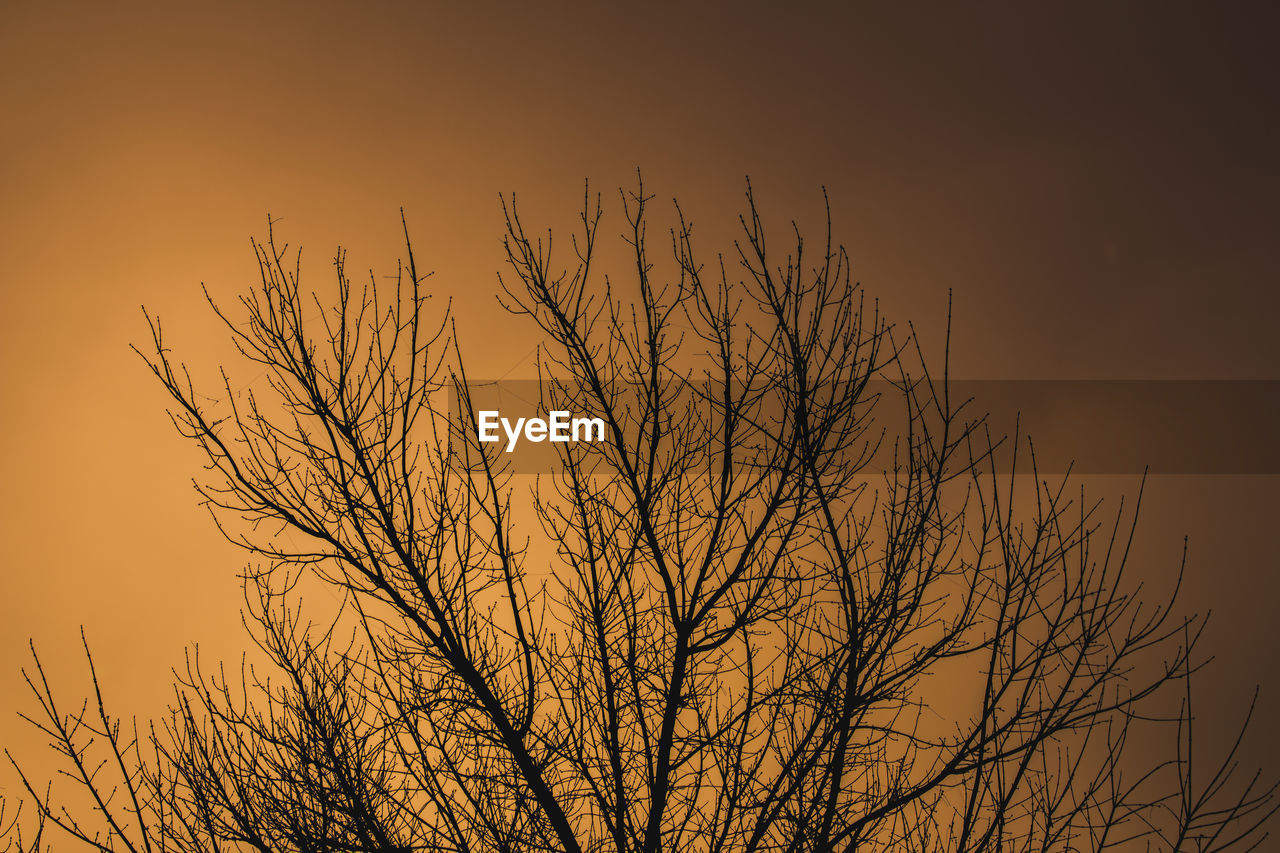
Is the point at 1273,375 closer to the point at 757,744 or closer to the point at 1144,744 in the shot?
the point at 1144,744

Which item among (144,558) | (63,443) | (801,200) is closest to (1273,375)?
(801,200)

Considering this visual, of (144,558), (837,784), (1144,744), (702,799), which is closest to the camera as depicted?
(837,784)

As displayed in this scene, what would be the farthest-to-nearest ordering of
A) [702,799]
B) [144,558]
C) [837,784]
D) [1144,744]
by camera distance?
1. [144,558]
2. [702,799]
3. [1144,744]
4. [837,784]

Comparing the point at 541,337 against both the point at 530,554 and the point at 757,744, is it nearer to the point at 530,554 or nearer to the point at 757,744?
the point at 530,554

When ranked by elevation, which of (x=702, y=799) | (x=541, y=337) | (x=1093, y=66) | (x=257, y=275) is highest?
(x=1093, y=66)

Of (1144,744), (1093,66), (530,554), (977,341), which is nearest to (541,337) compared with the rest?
(530,554)

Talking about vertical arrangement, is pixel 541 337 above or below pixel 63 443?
above

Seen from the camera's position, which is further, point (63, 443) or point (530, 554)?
point (63, 443)

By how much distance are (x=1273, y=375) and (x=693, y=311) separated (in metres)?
2.69

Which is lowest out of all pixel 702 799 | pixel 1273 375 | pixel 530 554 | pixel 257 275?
pixel 702 799

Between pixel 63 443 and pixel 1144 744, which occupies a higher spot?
pixel 63 443

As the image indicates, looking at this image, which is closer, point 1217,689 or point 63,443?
point 1217,689

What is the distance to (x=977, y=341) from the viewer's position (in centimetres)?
419

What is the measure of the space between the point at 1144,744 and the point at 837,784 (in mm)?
3053
